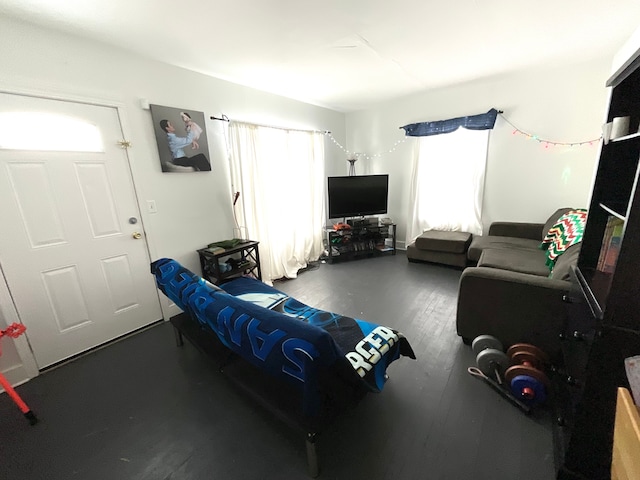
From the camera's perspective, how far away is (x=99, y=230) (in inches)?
82.7

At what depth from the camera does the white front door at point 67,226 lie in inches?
68.1

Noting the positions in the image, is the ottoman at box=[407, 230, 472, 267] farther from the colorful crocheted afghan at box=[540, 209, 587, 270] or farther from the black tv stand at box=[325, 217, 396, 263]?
the colorful crocheted afghan at box=[540, 209, 587, 270]

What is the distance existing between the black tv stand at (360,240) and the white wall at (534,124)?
1.36 meters

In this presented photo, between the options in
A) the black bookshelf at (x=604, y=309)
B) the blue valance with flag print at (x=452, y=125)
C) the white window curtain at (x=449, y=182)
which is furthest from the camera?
the white window curtain at (x=449, y=182)

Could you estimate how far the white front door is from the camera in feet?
5.67

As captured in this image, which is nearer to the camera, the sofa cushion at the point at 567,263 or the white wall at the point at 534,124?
the sofa cushion at the point at 567,263

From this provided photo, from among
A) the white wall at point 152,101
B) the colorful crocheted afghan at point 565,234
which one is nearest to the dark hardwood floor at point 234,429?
the white wall at point 152,101

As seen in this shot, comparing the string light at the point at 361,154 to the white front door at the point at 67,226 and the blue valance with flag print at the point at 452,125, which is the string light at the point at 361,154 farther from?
the white front door at the point at 67,226

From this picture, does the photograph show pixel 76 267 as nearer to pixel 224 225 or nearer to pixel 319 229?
pixel 224 225

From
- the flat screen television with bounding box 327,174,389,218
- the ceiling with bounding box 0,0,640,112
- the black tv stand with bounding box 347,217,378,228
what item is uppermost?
the ceiling with bounding box 0,0,640,112

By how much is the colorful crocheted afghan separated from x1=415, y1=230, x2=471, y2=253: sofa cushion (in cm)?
91

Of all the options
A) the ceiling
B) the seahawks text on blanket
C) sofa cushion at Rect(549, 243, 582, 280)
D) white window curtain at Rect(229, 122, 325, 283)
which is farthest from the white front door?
sofa cushion at Rect(549, 243, 582, 280)

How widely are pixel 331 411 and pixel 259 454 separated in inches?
→ 18.2

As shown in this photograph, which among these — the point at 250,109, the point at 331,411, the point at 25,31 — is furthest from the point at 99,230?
the point at 331,411
